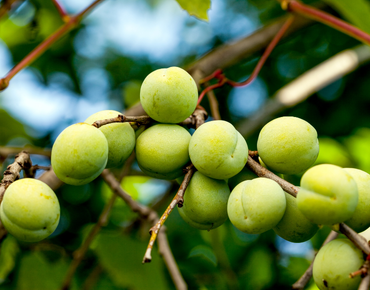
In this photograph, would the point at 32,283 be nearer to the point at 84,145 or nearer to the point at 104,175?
the point at 104,175

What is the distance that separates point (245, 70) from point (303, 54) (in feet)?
1.78

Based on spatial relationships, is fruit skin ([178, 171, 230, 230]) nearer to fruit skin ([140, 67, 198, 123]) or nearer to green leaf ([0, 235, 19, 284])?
fruit skin ([140, 67, 198, 123])

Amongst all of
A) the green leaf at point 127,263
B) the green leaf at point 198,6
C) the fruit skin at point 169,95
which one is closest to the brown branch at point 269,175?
the fruit skin at point 169,95

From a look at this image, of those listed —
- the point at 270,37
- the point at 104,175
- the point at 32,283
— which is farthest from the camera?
the point at 270,37

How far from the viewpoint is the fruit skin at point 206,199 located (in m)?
0.95

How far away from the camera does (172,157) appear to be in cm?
97

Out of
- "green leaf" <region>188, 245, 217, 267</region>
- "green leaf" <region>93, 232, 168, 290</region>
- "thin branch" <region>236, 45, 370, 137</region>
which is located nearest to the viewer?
"green leaf" <region>93, 232, 168, 290</region>

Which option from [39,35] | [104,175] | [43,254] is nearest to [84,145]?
[104,175]

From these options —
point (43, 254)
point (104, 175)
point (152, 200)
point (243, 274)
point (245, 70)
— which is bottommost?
point (243, 274)

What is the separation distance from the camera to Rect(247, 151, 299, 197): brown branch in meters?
0.87

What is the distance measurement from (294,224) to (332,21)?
91 cm

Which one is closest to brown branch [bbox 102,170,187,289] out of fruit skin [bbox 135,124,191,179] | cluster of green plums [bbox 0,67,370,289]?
cluster of green plums [bbox 0,67,370,289]

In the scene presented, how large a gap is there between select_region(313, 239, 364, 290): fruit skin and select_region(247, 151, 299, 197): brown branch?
15 centimetres

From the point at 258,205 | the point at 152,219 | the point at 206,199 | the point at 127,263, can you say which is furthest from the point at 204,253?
the point at 258,205
